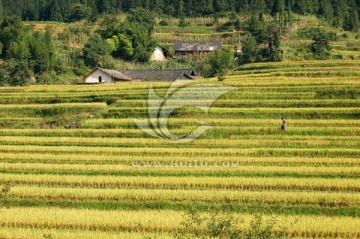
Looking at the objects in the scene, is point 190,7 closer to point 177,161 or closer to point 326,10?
point 326,10

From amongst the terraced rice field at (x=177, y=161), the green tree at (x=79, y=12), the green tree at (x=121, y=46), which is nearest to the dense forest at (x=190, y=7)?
the green tree at (x=79, y=12)

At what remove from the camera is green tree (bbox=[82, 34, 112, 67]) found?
56125mm

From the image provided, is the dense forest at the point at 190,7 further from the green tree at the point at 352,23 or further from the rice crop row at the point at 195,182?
the rice crop row at the point at 195,182

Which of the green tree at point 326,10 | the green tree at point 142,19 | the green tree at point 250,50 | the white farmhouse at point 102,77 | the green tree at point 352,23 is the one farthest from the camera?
the green tree at point 326,10

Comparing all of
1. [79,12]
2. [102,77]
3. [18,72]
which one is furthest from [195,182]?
[79,12]

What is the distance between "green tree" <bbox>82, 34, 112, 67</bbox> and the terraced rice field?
54.9 ft

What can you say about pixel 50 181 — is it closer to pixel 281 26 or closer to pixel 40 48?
pixel 40 48

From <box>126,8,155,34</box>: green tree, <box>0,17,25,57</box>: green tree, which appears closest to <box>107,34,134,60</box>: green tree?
<box>0,17,25,57</box>: green tree

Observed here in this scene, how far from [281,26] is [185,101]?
3852cm

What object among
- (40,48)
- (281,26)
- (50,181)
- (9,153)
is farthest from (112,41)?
(50,181)

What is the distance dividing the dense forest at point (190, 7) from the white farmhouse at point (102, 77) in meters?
32.7

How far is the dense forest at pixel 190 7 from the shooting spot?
80.7m

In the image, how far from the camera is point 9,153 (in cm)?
2475

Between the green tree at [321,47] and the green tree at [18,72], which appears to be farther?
the green tree at [321,47]
